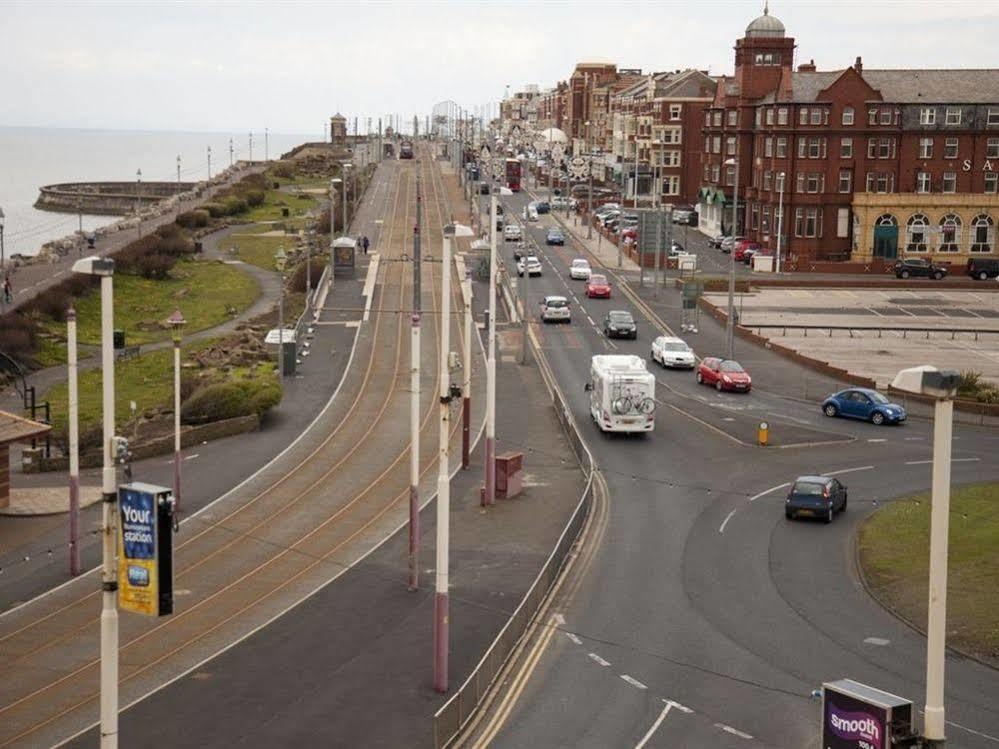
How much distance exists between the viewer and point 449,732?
2361cm

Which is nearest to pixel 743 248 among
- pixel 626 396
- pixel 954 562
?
pixel 626 396

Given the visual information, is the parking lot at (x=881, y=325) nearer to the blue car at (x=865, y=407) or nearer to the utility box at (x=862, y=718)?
the blue car at (x=865, y=407)

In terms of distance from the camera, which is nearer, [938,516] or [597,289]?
[938,516]

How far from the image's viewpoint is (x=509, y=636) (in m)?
28.0

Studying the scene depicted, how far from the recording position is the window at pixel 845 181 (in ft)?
338

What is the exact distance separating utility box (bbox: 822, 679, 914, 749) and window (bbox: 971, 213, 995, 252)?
291ft

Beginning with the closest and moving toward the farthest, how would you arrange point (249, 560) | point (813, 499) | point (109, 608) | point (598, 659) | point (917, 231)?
point (109, 608) → point (598, 659) → point (249, 560) → point (813, 499) → point (917, 231)

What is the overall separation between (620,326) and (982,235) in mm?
43174

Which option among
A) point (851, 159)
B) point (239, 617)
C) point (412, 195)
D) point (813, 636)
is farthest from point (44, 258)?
point (813, 636)

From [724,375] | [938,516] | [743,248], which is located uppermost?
[938,516]

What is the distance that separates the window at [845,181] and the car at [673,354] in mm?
42327

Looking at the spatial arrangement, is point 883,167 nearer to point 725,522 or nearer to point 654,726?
point 725,522

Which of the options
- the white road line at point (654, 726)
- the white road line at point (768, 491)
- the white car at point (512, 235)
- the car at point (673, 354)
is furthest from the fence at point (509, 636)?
the white car at point (512, 235)

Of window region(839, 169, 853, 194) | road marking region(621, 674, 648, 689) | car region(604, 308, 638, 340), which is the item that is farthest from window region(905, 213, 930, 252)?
road marking region(621, 674, 648, 689)
